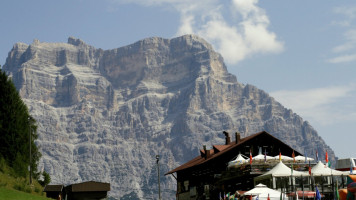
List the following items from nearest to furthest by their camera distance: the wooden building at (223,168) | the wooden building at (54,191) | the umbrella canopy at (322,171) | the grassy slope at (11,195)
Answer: the grassy slope at (11,195) → the umbrella canopy at (322,171) → the wooden building at (223,168) → the wooden building at (54,191)

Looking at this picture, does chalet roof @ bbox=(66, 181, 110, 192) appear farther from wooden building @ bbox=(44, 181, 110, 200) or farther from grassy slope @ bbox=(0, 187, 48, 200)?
grassy slope @ bbox=(0, 187, 48, 200)

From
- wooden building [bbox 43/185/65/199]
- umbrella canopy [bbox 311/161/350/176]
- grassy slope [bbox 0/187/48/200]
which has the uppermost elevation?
umbrella canopy [bbox 311/161/350/176]

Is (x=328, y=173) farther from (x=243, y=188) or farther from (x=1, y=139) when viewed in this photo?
(x=1, y=139)

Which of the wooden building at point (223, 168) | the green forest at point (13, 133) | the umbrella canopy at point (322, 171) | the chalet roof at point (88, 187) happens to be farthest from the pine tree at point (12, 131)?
the umbrella canopy at point (322, 171)

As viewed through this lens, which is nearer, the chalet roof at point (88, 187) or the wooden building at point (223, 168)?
the chalet roof at point (88, 187)

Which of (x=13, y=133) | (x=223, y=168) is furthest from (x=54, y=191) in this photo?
(x=223, y=168)

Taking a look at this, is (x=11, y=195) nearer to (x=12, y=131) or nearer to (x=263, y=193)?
(x=263, y=193)

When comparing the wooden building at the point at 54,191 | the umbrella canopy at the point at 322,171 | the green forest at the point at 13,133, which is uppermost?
the green forest at the point at 13,133

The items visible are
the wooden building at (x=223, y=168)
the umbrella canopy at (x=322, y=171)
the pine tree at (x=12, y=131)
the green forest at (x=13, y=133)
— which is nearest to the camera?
the umbrella canopy at (x=322, y=171)

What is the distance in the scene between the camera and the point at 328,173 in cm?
4484

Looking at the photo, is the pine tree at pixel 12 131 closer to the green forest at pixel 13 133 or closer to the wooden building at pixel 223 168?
the green forest at pixel 13 133

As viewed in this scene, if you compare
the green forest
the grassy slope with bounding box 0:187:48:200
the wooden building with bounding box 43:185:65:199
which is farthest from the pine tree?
the grassy slope with bounding box 0:187:48:200

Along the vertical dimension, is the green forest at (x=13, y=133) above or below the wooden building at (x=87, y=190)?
above

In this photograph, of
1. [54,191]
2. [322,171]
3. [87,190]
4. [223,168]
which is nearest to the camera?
[322,171]
